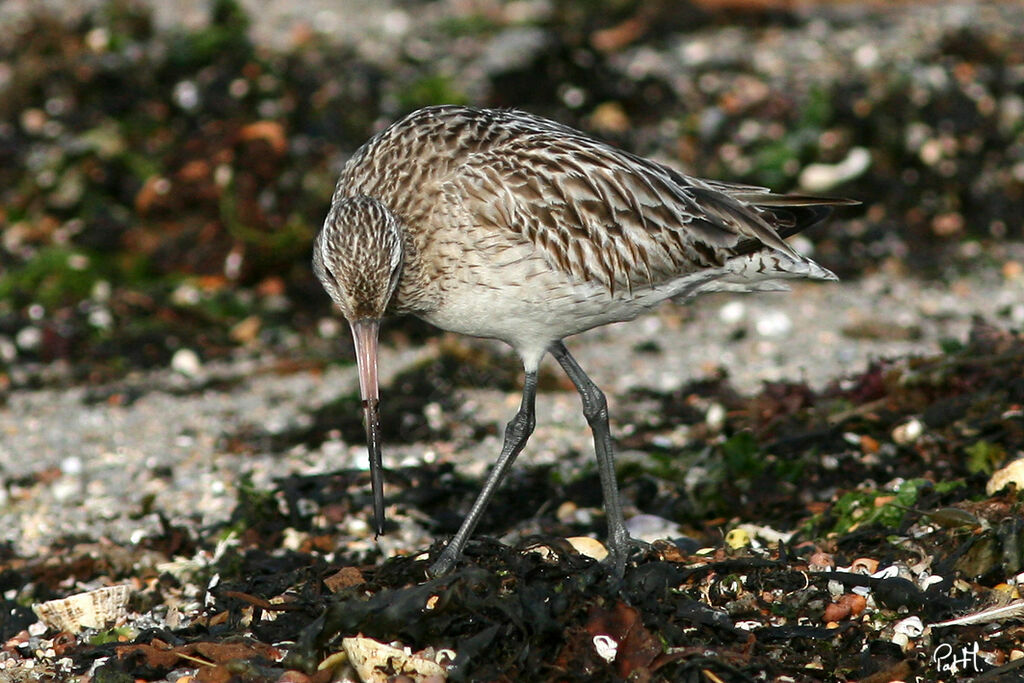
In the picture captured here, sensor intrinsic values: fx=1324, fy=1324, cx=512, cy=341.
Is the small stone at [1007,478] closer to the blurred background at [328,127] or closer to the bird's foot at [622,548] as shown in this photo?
the bird's foot at [622,548]

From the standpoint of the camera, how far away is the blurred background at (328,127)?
1023 centimetres

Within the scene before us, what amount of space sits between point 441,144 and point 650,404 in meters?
3.01

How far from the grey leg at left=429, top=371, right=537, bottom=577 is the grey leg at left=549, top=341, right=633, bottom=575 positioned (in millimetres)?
238

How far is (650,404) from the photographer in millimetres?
8336

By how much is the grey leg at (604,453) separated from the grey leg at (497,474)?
0.24 metres

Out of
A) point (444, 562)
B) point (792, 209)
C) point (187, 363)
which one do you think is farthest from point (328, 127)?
point (444, 562)

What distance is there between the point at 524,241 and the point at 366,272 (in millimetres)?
713

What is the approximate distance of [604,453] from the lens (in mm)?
6219

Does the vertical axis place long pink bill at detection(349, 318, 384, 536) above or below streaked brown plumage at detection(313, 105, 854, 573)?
below

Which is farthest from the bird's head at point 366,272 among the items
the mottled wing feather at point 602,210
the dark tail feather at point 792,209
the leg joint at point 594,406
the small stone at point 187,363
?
the small stone at point 187,363

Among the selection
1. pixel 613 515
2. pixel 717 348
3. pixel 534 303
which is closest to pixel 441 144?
pixel 534 303

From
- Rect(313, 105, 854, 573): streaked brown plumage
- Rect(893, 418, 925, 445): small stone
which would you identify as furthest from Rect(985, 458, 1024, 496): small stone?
Rect(313, 105, 854, 573): streaked brown plumage

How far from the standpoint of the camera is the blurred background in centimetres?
1023

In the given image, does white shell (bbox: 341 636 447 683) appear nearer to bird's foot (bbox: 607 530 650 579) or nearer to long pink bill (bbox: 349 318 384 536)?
long pink bill (bbox: 349 318 384 536)
